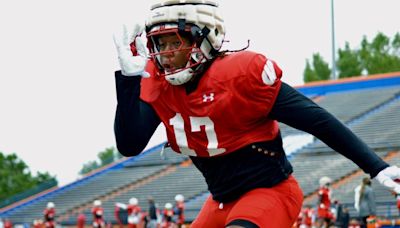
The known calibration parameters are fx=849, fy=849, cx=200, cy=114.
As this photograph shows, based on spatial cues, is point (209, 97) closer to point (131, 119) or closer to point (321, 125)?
point (131, 119)

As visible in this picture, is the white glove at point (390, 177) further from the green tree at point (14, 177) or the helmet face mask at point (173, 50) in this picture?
the green tree at point (14, 177)

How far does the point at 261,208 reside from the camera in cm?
443

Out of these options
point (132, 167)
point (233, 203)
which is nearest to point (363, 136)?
point (132, 167)

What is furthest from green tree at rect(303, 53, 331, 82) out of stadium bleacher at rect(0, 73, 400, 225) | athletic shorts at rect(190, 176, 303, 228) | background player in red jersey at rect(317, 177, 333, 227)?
athletic shorts at rect(190, 176, 303, 228)

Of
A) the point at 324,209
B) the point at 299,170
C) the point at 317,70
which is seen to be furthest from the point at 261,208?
the point at 317,70

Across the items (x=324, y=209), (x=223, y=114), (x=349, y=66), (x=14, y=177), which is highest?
(x=223, y=114)

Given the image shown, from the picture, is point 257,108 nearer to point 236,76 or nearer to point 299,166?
point 236,76

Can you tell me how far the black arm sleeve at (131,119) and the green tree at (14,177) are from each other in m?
37.9

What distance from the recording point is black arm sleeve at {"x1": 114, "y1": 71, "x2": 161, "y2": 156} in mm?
4391

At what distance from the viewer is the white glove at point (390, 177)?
444 centimetres

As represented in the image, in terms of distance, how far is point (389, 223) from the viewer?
1695cm

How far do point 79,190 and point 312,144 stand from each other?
7.98 m

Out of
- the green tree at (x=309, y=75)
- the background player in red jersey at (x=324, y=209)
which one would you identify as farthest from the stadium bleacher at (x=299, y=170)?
the green tree at (x=309, y=75)

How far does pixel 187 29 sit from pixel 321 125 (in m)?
0.88
